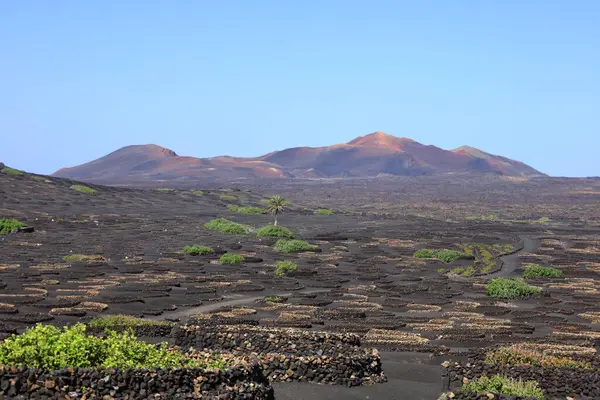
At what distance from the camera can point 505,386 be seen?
2388 centimetres

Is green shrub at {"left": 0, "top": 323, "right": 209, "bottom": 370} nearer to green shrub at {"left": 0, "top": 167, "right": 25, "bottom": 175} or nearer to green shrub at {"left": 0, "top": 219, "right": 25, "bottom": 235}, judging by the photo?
green shrub at {"left": 0, "top": 219, "right": 25, "bottom": 235}

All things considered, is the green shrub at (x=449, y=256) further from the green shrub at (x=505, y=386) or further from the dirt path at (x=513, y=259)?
the green shrub at (x=505, y=386)

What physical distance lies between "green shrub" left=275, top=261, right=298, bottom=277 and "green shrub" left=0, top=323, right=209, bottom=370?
45.1 meters

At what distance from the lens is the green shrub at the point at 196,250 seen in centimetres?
8025

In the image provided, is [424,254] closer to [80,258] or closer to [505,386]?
[80,258]

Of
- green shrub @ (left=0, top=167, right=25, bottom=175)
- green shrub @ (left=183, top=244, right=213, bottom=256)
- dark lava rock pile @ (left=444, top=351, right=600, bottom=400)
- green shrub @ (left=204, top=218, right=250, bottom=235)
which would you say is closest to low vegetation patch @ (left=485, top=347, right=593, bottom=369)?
dark lava rock pile @ (left=444, top=351, right=600, bottom=400)

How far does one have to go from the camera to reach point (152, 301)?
51.1m

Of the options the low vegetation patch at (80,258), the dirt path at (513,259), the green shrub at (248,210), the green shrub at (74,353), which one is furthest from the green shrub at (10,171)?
the green shrub at (74,353)

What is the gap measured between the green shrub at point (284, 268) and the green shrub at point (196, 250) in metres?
11.9

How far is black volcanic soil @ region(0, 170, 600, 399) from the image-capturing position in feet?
131

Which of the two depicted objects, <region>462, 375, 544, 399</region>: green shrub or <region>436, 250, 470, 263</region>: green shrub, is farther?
<region>436, 250, 470, 263</region>: green shrub

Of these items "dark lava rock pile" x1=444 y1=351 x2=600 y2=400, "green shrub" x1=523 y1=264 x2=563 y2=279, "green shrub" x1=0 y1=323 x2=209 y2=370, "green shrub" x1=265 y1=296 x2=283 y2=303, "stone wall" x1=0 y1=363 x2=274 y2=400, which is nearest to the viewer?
"stone wall" x1=0 y1=363 x2=274 y2=400

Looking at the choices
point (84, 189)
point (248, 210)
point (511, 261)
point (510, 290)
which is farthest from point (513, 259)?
point (84, 189)

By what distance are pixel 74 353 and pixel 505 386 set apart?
1260cm
